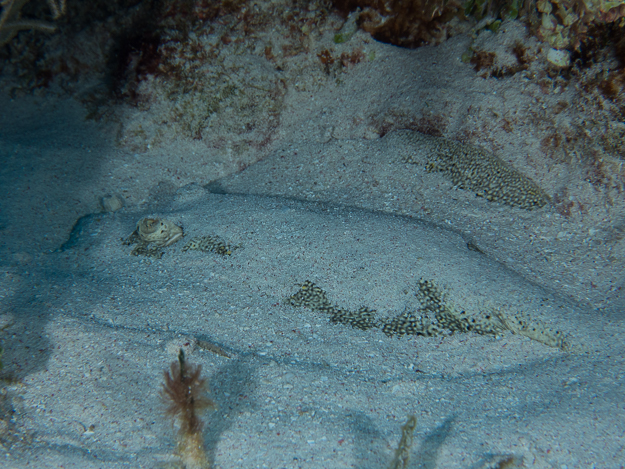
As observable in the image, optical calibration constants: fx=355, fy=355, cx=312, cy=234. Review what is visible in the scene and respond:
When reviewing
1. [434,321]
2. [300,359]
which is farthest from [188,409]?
[434,321]

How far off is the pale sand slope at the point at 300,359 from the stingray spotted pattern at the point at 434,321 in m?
0.08

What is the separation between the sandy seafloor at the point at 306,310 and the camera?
7.25 feet

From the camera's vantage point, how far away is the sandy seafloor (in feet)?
7.25

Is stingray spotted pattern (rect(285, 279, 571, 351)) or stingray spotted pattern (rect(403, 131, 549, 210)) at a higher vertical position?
stingray spotted pattern (rect(403, 131, 549, 210))

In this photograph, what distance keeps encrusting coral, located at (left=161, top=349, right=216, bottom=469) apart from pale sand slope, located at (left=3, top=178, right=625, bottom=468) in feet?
0.50

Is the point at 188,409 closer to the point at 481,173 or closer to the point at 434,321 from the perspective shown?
the point at 434,321

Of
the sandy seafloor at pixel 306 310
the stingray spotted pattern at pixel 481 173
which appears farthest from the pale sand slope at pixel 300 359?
the stingray spotted pattern at pixel 481 173

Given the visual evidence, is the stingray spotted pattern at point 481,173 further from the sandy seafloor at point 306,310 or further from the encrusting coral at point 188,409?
the encrusting coral at point 188,409

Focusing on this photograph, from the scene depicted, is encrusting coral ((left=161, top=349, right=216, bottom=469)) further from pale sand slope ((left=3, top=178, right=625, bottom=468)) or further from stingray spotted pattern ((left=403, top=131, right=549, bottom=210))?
stingray spotted pattern ((left=403, top=131, right=549, bottom=210))

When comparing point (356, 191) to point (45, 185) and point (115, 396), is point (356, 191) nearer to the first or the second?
point (115, 396)

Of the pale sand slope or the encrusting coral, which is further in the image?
the pale sand slope

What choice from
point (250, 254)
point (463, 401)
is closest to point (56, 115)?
point (250, 254)

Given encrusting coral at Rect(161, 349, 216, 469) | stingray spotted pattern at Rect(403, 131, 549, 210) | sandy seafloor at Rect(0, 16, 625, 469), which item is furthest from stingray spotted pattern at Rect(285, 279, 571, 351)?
stingray spotted pattern at Rect(403, 131, 549, 210)

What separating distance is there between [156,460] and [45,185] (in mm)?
4162
